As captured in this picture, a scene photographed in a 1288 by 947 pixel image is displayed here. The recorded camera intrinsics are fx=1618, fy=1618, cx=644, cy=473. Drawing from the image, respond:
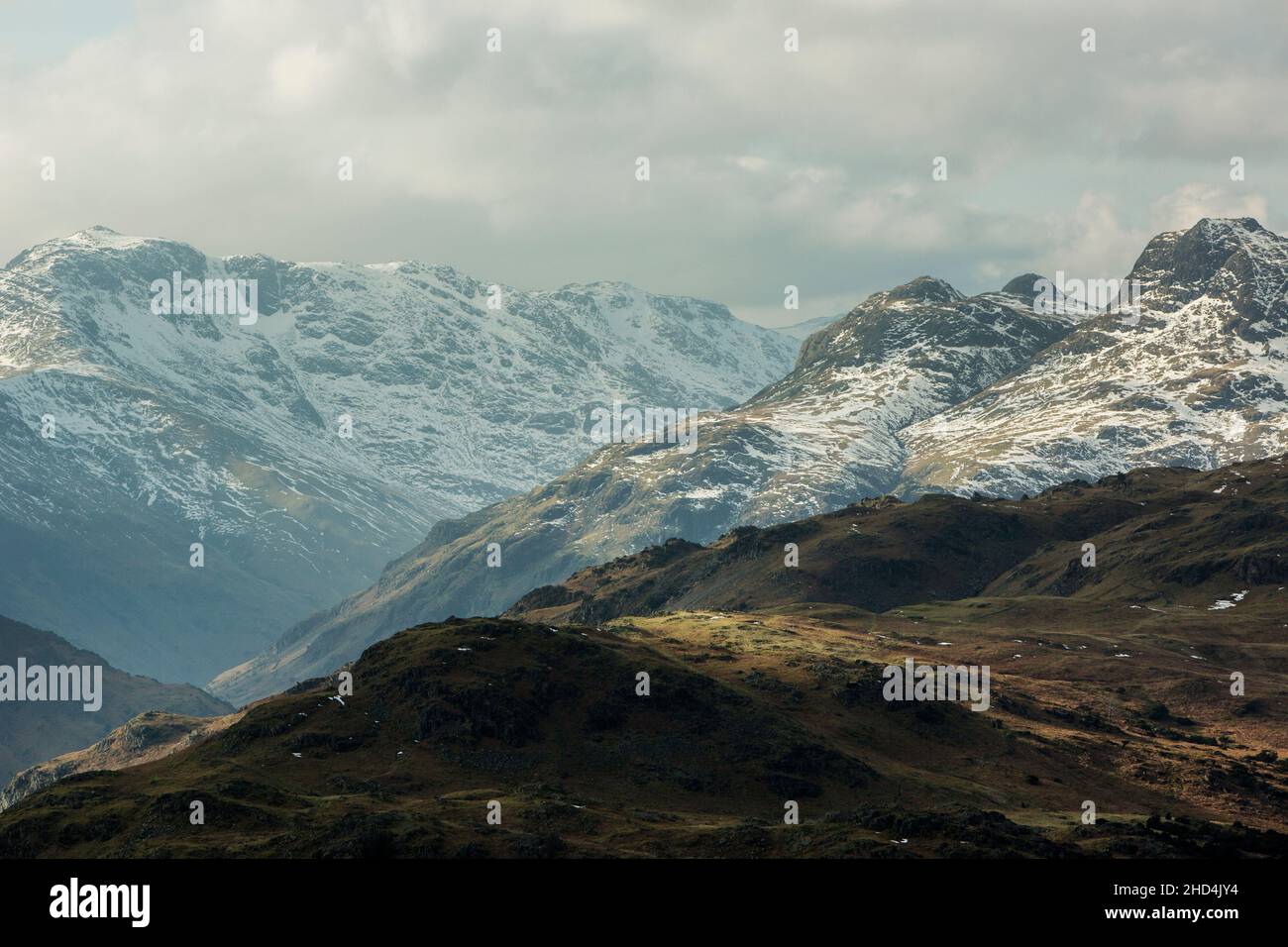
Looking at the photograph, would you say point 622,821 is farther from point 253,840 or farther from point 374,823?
point 253,840
